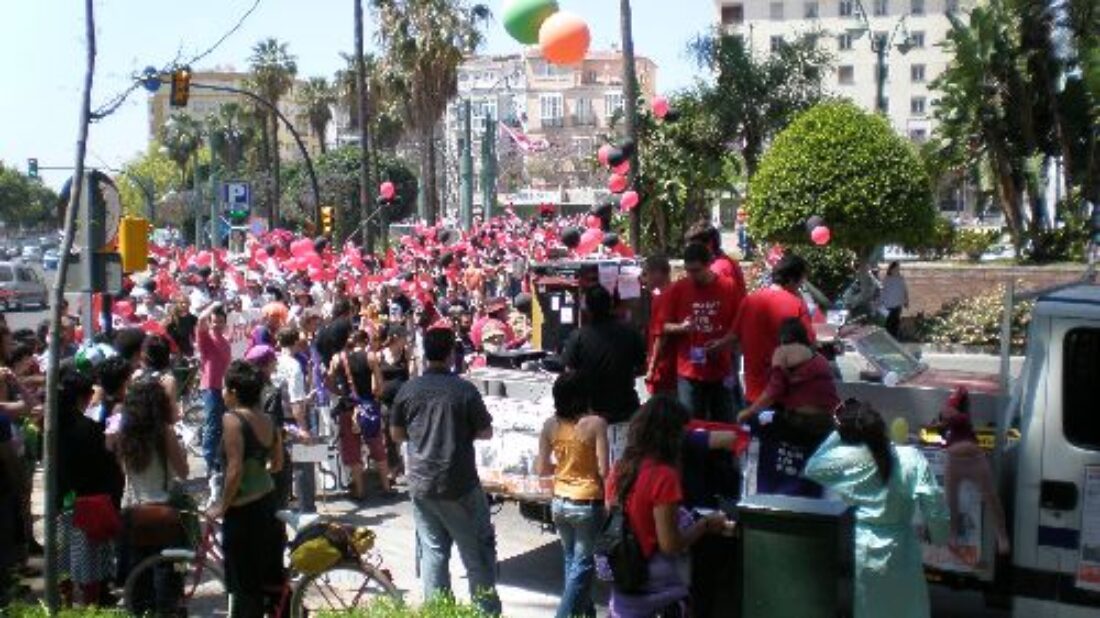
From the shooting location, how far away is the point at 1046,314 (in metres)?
6.58

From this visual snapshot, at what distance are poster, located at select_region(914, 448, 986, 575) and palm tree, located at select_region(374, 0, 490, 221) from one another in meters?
39.7

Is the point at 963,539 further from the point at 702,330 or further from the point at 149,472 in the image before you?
the point at 149,472

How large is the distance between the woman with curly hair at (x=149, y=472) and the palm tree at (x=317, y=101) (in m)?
77.2

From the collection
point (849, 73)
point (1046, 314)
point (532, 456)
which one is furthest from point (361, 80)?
point (849, 73)

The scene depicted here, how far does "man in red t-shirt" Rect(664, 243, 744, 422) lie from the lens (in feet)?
29.6

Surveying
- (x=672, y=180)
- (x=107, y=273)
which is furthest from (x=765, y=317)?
(x=672, y=180)

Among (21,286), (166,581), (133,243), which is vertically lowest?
(166,581)

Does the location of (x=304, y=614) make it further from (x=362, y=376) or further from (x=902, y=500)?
(x=362, y=376)

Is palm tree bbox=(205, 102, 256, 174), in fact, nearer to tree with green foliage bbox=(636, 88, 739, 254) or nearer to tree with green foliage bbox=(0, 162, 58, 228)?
tree with green foliage bbox=(0, 162, 58, 228)

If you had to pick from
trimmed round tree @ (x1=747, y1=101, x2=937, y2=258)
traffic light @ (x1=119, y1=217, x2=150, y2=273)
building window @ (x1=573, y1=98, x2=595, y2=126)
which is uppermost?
building window @ (x1=573, y1=98, x2=595, y2=126)

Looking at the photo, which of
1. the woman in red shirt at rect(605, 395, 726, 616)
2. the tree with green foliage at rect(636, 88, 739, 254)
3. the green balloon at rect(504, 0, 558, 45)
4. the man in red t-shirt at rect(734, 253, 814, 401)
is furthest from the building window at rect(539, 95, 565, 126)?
the woman in red shirt at rect(605, 395, 726, 616)

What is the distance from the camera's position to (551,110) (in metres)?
112

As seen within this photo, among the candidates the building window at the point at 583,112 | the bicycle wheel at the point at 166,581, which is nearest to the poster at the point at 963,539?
the bicycle wheel at the point at 166,581

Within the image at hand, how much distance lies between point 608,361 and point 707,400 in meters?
1.26
